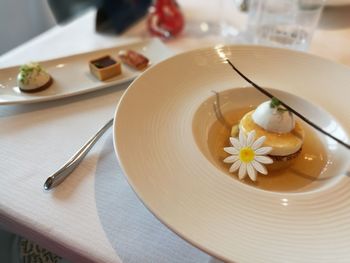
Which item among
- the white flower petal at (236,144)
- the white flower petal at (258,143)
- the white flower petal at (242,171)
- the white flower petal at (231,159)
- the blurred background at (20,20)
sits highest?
the white flower petal at (258,143)

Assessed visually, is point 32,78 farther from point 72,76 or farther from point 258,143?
point 258,143

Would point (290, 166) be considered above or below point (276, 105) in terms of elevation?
below

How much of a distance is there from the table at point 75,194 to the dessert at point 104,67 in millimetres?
37

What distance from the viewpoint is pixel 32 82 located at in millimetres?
700

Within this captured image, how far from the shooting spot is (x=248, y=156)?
574 mm

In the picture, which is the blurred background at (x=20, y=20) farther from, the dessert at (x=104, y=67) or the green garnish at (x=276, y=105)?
the green garnish at (x=276, y=105)

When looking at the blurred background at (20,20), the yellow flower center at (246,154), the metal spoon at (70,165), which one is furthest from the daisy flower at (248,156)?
the blurred background at (20,20)

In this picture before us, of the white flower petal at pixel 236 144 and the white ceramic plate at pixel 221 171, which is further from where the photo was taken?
the white flower petal at pixel 236 144

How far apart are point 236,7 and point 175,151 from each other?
0.80 m

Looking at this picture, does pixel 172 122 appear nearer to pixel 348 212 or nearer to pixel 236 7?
pixel 348 212

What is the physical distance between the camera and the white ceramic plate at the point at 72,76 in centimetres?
69

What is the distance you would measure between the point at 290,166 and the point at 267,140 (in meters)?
0.08

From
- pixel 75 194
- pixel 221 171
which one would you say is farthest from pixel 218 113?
pixel 75 194

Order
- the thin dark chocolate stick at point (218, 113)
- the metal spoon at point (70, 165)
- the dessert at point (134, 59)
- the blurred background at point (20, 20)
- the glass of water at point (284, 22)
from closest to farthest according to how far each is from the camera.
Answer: the metal spoon at point (70, 165)
the thin dark chocolate stick at point (218, 113)
the dessert at point (134, 59)
the glass of water at point (284, 22)
the blurred background at point (20, 20)
